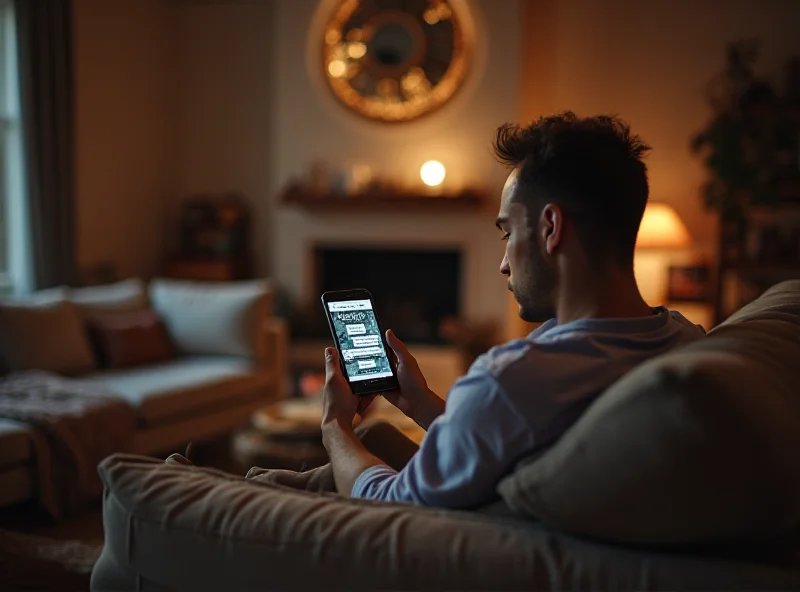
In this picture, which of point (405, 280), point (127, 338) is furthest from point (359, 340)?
point (405, 280)

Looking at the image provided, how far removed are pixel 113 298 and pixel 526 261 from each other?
3459 mm

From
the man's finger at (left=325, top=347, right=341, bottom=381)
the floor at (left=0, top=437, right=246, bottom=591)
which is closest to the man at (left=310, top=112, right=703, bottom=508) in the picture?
the man's finger at (left=325, top=347, right=341, bottom=381)

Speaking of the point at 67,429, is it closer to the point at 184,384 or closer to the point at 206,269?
the point at 184,384

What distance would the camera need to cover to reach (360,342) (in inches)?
58.7

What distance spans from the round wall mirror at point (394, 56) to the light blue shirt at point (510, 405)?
4.66 m

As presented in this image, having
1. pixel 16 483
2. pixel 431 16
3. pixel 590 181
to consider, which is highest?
pixel 431 16

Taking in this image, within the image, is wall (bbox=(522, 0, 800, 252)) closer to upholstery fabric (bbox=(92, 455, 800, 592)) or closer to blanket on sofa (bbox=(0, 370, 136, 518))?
blanket on sofa (bbox=(0, 370, 136, 518))

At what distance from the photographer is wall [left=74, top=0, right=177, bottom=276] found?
5562 millimetres

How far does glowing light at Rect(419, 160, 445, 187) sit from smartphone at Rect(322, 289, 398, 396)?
390 cm

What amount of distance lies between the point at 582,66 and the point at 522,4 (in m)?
0.55

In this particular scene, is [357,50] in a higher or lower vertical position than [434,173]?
higher

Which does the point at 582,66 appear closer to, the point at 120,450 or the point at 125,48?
the point at 125,48

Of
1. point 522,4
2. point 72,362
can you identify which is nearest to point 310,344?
point 72,362

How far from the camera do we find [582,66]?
5.41 meters
